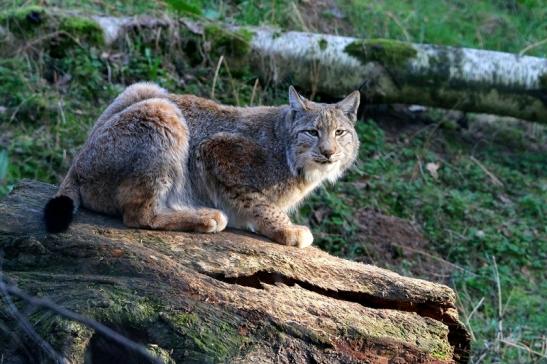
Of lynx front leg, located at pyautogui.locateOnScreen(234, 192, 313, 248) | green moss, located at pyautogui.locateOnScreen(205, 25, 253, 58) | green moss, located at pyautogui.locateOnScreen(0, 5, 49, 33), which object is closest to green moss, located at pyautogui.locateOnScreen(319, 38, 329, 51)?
green moss, located at pyautogui.locateOnScreen(205, 25, 253, 58)

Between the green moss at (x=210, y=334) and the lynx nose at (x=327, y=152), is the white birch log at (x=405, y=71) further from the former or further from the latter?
the green moss at (x=210, y=334)

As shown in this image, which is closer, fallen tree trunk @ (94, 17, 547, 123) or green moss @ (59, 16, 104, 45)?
green moss @ (59, 16, 104, 45)

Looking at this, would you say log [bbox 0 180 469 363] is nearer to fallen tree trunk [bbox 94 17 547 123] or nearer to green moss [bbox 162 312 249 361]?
green moss [bbox 162 312 249 361]

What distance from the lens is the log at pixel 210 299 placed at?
3.39m

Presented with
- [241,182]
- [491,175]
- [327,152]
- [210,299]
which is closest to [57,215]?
[210,299]

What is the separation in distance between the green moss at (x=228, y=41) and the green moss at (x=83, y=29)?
3.82 feet

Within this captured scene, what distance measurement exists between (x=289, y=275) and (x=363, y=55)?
5.01 m

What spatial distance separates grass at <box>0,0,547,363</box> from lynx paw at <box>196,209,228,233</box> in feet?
7.65

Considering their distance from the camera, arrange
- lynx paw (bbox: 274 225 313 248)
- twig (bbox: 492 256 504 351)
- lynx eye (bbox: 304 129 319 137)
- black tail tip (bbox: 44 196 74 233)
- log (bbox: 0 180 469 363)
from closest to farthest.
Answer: log (bbox: 0 180 469 363)
black tail tip (bbox: 44 196 74 233)
lynx paw (bbox: 274 225 313 248)
lynx eye (bbox: 304 129 319 137)
twig (bbox: 492 256 504 351)

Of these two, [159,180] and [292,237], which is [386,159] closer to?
[292,237]

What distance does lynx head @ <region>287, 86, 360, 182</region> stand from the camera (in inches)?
200

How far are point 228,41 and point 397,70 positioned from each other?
187 cm

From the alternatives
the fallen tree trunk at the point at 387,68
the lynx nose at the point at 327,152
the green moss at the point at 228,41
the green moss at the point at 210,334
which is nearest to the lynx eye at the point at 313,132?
the lynx nose at the point at 327,152

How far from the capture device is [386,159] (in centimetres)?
855
